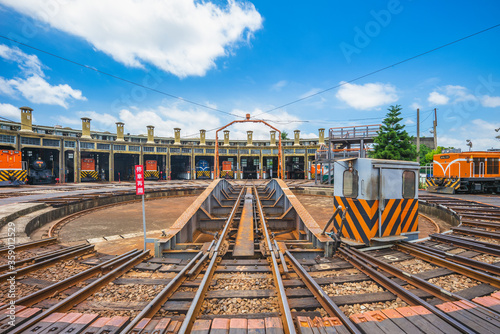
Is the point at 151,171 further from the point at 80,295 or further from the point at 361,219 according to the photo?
the point at 361,219

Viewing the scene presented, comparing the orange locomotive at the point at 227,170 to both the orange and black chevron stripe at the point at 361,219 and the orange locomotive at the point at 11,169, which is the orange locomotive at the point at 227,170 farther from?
the orange and black chevron stripe at the point at 361,219

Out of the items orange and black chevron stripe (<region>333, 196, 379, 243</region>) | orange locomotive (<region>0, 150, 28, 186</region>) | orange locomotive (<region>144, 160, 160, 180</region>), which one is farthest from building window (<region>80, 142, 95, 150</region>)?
orange and black chevron stripe (<region>333, 196, 379, 243</region>)

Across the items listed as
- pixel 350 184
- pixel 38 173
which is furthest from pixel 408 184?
pixel 38 173

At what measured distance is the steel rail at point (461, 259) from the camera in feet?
11.7

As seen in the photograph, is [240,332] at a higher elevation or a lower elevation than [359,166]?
lower

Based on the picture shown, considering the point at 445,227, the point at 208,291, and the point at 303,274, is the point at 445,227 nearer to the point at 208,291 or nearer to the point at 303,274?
the point at 303,274

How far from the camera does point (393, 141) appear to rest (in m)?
23.2

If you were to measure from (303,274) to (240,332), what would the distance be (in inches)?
60.6

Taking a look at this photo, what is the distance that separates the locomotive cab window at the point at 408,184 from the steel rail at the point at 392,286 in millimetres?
2195

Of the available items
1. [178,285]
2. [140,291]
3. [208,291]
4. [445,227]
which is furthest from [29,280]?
[445,227]

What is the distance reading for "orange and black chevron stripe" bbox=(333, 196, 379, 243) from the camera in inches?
194

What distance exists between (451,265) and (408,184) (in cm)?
211

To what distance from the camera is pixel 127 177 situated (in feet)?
122

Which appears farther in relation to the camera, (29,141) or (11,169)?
(29,141)
